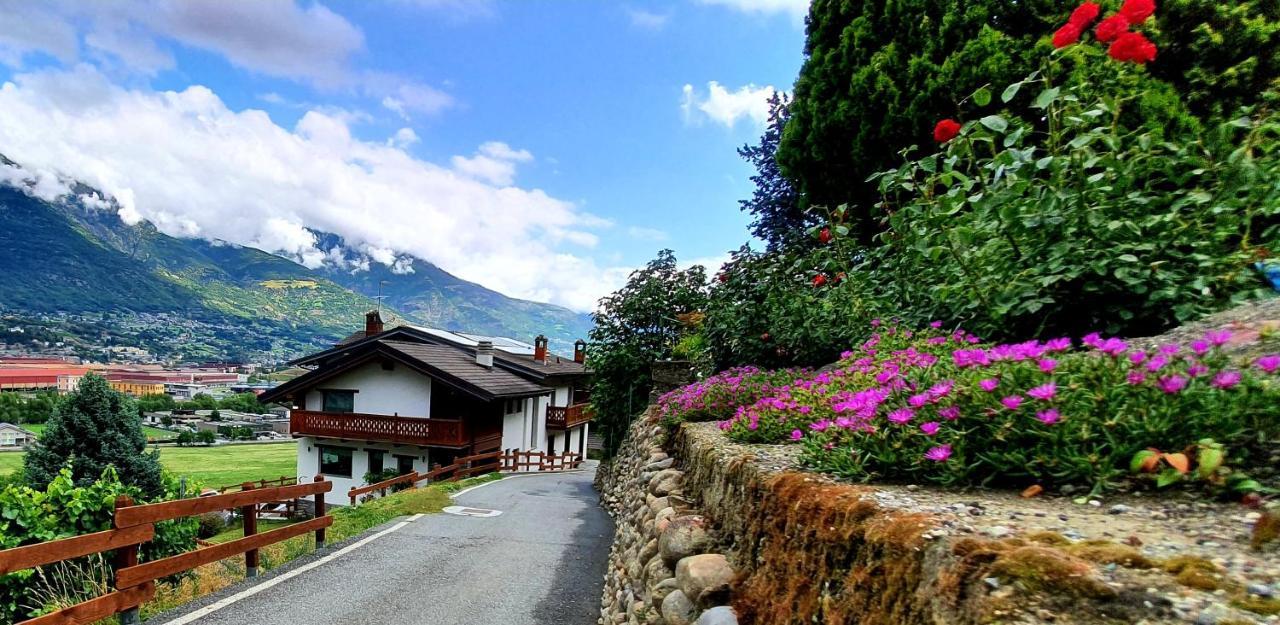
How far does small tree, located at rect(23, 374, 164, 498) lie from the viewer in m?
13.3

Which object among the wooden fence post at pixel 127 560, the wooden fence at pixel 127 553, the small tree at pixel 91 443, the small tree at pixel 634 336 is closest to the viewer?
the wooden fence at pixel 127 553

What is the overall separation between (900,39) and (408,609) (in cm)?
938

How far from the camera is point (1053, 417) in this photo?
5.60 ft

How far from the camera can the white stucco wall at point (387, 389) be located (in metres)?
22.2

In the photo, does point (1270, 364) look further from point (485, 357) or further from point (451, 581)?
point (485, 357)

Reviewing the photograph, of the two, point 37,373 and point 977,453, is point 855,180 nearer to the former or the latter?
point 977,453

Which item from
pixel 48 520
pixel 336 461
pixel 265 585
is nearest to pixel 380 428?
pixel 336 461

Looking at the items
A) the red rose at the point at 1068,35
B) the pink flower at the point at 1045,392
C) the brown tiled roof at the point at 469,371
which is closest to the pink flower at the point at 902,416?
the pink flower at the point at 1045,392

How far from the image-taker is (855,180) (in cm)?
941

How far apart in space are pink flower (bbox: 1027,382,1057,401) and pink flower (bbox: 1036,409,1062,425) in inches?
1.8

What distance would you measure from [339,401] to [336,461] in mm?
2320

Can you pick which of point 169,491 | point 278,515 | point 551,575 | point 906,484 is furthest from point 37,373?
point 906,484

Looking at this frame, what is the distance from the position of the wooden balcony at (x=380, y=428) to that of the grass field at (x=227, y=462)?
580 inches

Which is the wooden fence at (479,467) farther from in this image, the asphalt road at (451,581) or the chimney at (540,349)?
the chimney at (540,349)
